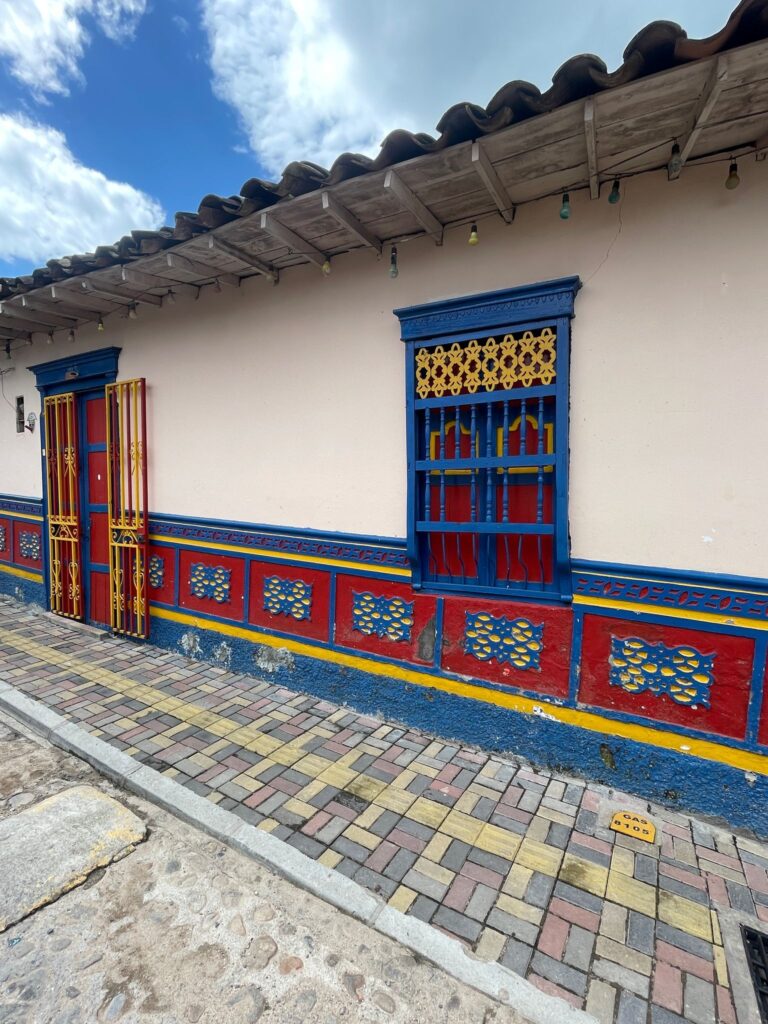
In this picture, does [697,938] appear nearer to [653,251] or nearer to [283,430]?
[653,251]

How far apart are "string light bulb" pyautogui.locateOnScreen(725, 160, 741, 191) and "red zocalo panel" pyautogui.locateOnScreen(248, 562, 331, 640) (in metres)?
3.30

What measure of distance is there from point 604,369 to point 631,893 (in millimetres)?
2569

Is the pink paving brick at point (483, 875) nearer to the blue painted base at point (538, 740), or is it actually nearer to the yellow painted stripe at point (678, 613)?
the blue painted base at point (538, 740)

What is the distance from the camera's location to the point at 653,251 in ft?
8.60

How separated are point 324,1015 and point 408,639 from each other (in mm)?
2014

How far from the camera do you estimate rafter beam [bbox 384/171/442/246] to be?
8.45ft

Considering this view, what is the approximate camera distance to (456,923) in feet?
6.58

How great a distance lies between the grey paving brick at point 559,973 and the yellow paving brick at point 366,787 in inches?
43.6

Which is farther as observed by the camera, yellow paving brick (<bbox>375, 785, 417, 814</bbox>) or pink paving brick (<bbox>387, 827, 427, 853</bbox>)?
yellow paving brick (<bbox>375, 785, 417, 814</bbox>)

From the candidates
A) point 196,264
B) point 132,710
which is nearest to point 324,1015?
point 132,710

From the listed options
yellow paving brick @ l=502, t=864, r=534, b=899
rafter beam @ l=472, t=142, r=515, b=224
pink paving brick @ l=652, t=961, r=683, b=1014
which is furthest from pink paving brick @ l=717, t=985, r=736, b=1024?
rafter beam @ l=472, t=142, r=515, b=224

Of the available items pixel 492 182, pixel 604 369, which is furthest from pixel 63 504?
pixel 604 369

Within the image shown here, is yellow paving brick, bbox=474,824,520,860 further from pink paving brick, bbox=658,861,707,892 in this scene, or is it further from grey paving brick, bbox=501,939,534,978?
pink paving brick, bbox=658,861,707,892

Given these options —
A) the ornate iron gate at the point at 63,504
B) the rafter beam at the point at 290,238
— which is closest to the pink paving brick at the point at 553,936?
the rafter beam at the point at 290,238
